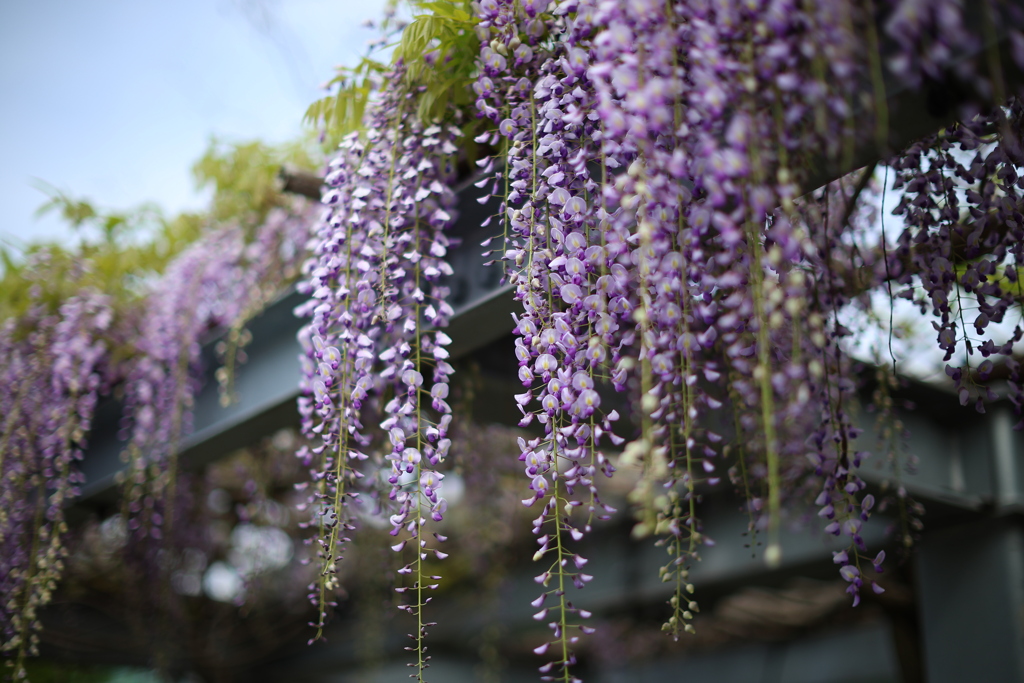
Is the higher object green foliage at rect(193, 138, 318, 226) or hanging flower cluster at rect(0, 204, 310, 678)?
green foliage at rect(193, 138, 318, 226)

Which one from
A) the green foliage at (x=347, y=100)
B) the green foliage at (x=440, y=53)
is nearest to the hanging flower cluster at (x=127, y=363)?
the green foliage at (x=347, y=100)

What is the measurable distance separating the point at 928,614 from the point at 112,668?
4714 mm

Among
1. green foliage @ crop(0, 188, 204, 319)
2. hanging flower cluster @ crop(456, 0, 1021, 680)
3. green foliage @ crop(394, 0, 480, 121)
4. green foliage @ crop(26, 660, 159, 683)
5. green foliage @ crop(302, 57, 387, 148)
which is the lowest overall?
green foliage @ crop(26, 660, 159, 683)

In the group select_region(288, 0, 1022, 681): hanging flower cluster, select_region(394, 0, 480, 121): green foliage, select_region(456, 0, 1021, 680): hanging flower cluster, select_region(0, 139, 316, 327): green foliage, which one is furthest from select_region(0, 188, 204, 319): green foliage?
select_region(456, 0, 1021, 680): hanging flower cluster

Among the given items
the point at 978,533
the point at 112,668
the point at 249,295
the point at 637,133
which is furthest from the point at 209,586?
the point at 637,133

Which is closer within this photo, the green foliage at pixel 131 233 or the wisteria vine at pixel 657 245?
the wisteria vine at pixel 657 245

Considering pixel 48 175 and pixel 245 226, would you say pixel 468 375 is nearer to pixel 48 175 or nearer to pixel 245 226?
pixel 245 226

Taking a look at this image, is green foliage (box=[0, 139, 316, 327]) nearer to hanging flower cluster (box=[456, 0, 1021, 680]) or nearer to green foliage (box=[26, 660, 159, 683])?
hanging flower cluster (box=[456, 0, 1021, 680])

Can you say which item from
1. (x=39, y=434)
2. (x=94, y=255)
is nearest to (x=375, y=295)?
(x=39, y=434)

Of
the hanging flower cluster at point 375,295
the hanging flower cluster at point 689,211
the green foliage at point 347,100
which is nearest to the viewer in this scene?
the hanging flower cluster at point 689,211

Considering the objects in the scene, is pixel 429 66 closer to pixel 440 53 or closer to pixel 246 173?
pixel 440 53

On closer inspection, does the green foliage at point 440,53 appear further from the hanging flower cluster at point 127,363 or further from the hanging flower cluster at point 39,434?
the hanging flower cluster at point 39,434

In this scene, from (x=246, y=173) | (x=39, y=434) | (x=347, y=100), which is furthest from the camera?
(x=246, y=173)

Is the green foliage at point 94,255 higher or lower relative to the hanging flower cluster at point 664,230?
higher
